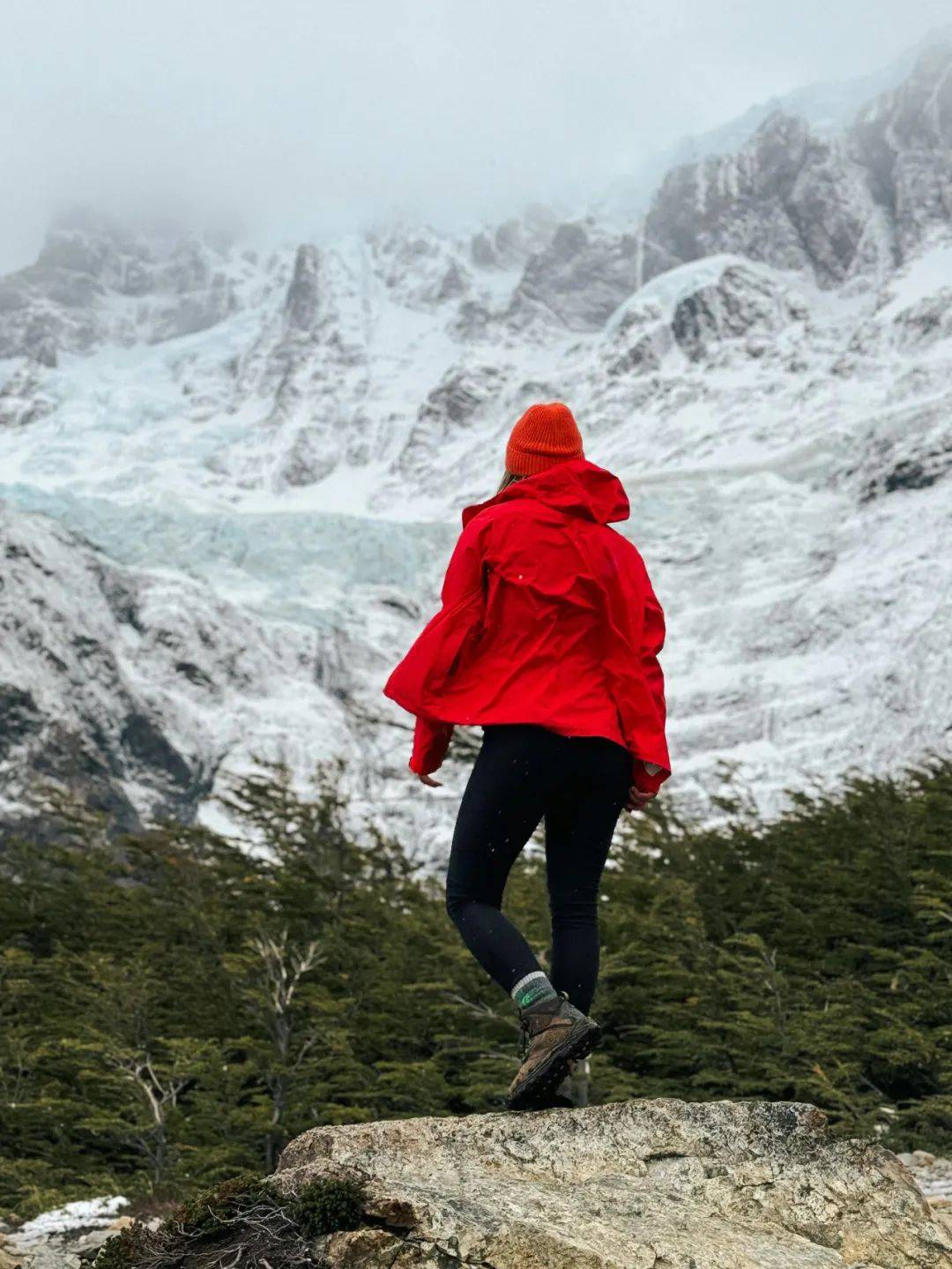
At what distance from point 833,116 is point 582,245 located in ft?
87.2

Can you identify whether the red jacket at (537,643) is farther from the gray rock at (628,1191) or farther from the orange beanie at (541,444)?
the gray rock at (628,1191)

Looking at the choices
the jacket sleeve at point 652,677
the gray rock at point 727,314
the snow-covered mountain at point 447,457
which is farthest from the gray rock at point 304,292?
the jacket sleeve at point 652,677

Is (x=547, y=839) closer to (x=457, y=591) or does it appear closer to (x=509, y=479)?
(x=457, y=591)

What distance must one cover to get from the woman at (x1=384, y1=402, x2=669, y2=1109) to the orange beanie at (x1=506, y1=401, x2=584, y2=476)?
78mm

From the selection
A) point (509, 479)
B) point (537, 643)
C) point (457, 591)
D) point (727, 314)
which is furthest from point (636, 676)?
point (727, 314)

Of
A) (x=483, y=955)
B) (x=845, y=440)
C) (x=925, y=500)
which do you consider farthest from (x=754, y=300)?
(x=483, y=955)

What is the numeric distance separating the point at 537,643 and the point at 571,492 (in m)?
0.44

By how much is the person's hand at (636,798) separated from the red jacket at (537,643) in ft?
0.08

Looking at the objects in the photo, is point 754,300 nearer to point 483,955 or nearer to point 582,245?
point 582,245

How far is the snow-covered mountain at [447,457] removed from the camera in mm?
50188

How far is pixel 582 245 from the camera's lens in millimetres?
136250

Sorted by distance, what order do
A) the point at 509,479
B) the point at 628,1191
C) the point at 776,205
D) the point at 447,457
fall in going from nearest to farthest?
the point at 628,1191 < the point at 509,479 < the point at 447,457 < the point at 776,205

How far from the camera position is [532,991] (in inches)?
123

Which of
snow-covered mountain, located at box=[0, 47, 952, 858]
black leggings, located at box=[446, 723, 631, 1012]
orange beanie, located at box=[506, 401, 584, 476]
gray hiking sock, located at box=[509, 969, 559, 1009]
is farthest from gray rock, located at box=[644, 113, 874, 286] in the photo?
gray hiking sock, located at box=[509, 969, 559, 1009]
